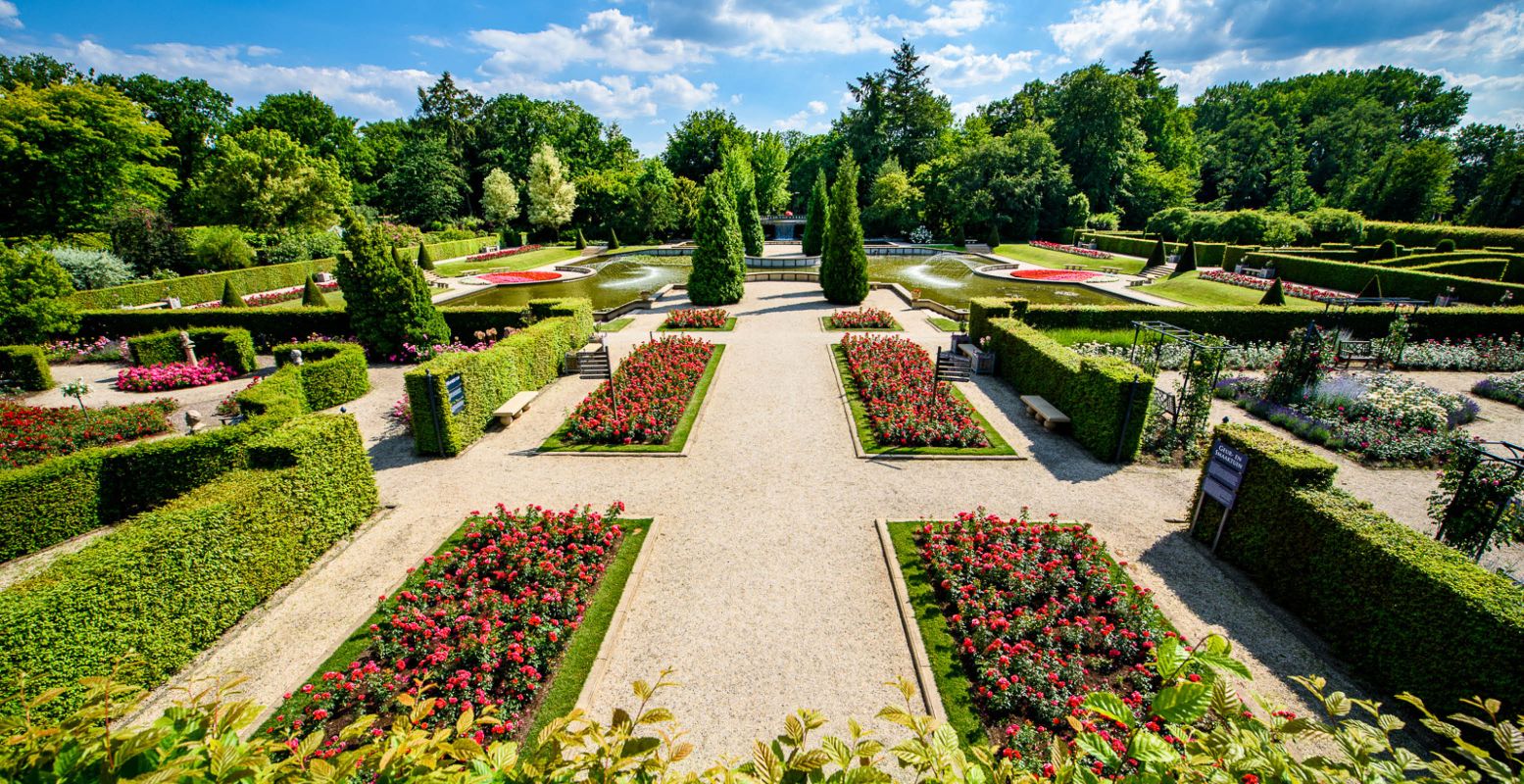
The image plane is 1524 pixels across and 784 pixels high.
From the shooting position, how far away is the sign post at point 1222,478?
331 inches

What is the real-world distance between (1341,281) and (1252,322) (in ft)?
53.2

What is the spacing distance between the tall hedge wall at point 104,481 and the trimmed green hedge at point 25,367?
1097 centimetres

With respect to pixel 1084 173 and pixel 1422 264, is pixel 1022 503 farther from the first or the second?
pixel 1084 173

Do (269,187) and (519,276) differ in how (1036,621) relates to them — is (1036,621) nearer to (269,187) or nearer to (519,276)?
(519,276)

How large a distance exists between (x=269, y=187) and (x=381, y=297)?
31.8 m

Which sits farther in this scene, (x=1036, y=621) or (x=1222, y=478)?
(x=1222, y=478)

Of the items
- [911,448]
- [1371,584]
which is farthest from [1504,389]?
[911,448]

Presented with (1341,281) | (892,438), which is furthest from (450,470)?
(1341,281)

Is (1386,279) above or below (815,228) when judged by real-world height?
below

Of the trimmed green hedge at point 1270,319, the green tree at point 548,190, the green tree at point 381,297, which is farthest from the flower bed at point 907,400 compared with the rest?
the green tree at point 548,190

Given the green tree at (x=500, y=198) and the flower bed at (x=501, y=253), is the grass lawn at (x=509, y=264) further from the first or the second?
the green tree at (x=500, y=198)

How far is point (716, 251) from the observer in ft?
84.8

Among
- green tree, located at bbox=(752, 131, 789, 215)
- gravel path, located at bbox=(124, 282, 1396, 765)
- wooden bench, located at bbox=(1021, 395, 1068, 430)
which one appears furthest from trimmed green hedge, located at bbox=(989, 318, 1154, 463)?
green tree, located at bbox=(752, 131, 789, 215)

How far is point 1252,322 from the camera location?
1975 cm
